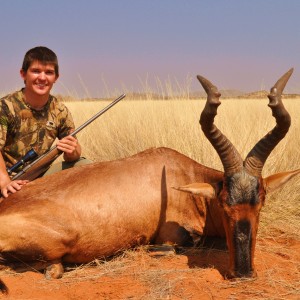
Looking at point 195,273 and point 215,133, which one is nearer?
point 195,273

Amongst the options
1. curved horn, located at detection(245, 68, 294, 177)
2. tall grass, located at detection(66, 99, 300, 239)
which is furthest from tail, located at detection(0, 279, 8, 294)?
tall grass, located at detection(66, 99, 300, 239)

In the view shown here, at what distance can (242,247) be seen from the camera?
446cm

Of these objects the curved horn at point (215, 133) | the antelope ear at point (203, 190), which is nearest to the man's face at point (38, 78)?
the curved horn at point (215, 133)

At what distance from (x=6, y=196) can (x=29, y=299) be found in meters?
1.40

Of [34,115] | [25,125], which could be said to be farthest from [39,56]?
[25,125]

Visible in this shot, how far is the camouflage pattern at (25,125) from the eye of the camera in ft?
20.7

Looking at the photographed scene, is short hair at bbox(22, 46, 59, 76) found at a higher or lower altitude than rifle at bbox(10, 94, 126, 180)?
higher

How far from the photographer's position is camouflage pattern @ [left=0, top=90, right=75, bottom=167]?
6.30 meters

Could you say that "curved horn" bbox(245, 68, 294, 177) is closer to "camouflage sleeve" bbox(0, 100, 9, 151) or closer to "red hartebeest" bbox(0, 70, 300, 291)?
"red hartebeest" bbox(0, 70, 300, 291)

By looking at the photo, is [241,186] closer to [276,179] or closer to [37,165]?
[276,179]

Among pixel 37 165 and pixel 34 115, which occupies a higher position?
pixel 34 115

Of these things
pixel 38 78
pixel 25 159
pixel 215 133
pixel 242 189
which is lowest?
pixel 242 189

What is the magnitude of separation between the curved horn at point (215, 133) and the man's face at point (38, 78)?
2349 millimetres

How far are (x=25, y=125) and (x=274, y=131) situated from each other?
3.25 meters
